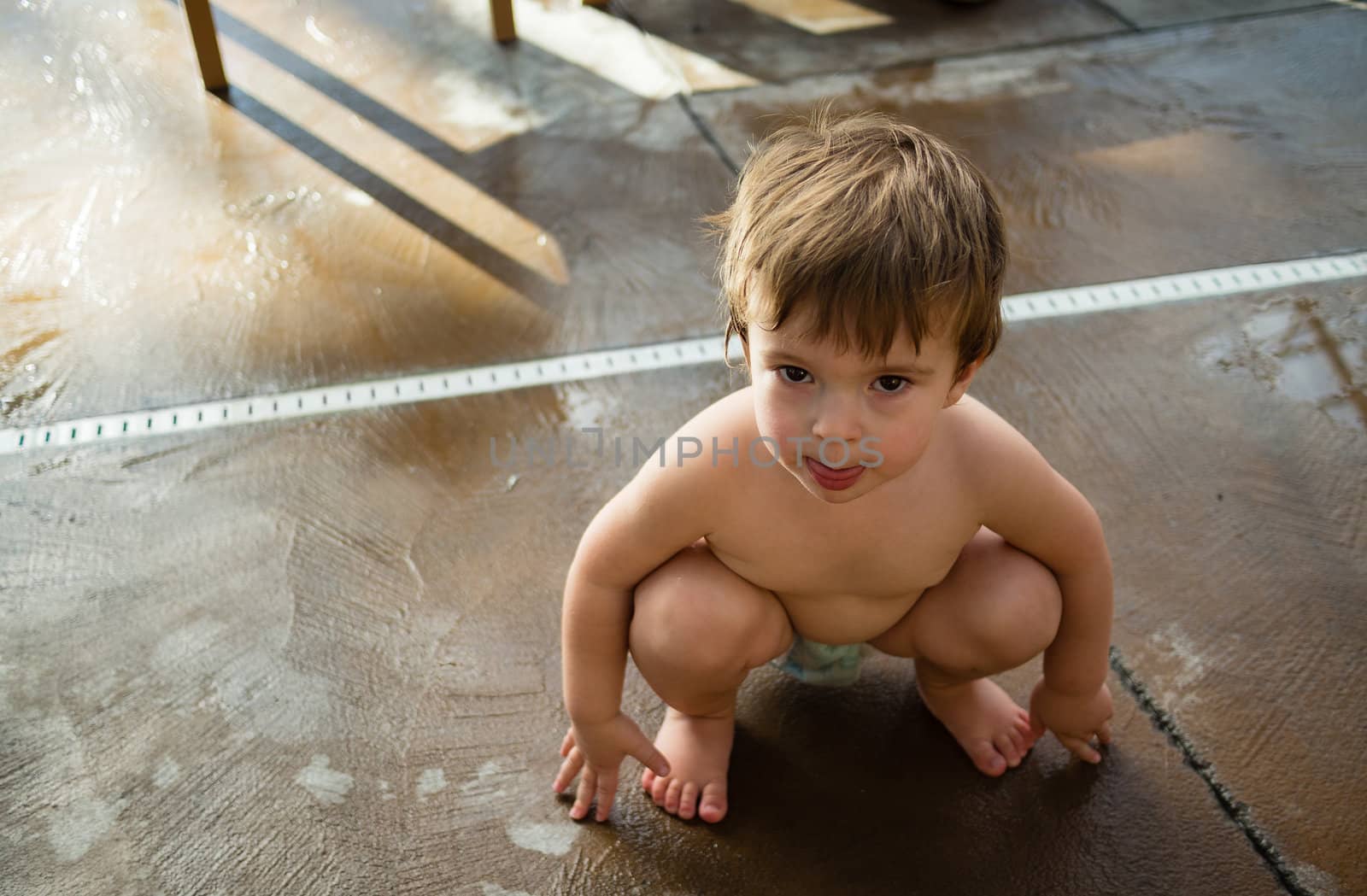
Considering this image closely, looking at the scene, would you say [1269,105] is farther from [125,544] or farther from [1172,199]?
[125,544]

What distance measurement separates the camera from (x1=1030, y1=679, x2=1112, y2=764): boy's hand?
152cm

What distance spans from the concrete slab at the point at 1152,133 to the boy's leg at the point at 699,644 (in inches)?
49.3

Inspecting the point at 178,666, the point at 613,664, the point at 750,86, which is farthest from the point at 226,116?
the point at 613,664

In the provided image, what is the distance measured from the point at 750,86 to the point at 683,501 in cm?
195

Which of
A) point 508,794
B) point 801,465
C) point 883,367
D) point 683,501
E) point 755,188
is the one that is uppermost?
point 755,188

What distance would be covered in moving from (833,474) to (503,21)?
240 centimetres

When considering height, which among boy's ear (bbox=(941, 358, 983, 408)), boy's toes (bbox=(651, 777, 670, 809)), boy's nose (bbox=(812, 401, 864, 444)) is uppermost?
boy's nose (bbox=(812, 401, 864, 444))

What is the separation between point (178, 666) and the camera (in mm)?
1710

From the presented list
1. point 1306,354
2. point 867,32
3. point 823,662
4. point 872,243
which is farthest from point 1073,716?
point 867,32

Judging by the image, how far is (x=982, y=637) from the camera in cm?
143

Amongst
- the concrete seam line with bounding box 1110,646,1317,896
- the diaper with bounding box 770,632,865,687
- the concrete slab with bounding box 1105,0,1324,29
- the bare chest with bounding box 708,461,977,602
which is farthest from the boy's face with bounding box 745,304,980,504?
the concrete slab with bounding box 1105,0,1324,29

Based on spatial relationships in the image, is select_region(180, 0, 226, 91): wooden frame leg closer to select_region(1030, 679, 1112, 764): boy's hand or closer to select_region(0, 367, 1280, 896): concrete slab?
select_region(0, 367, 1280, 896): concrete slab

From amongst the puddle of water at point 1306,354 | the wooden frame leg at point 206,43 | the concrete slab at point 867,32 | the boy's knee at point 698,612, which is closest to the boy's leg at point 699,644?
the boy's knee at point 698,612

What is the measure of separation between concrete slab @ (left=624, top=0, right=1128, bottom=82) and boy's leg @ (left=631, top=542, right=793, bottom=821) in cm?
A: 197
